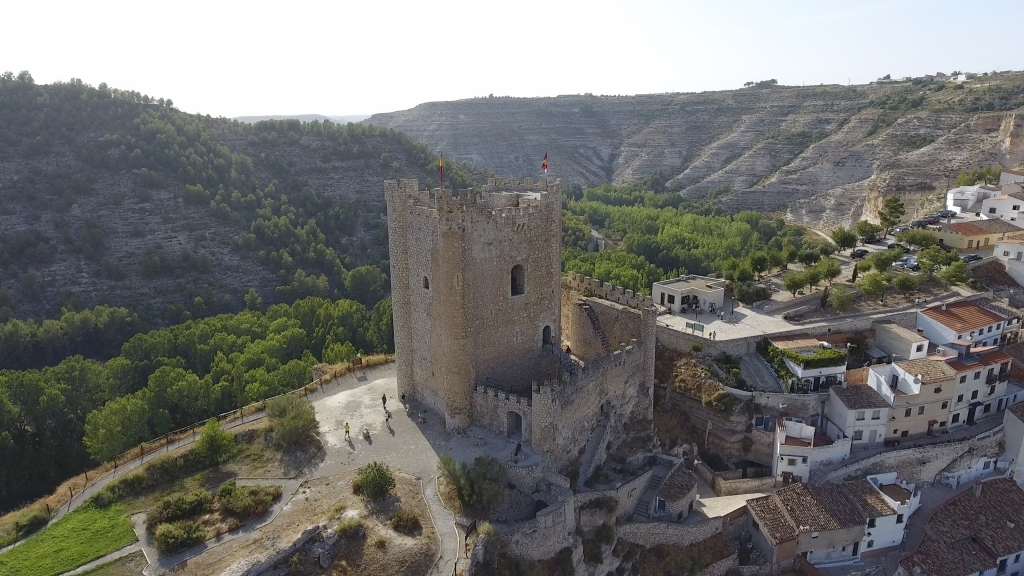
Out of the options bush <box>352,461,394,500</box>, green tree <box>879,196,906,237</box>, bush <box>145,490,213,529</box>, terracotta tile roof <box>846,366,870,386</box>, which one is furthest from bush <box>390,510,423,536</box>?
green tree <box>879,196,906,237</box>

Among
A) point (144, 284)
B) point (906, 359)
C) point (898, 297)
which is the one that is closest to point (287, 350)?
point (144, 284)

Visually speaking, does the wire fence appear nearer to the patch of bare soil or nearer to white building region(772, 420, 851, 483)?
the patch of bare soil

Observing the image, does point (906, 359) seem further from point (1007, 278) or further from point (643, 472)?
point (643, 472)

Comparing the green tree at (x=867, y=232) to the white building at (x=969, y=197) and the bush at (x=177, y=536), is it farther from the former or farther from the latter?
the bush at (x=177, y=536)

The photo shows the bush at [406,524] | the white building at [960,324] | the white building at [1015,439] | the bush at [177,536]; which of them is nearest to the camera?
the bush at [177,536]

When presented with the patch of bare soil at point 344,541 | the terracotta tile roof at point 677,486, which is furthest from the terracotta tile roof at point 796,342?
the patch of bare soil at point 344,541
